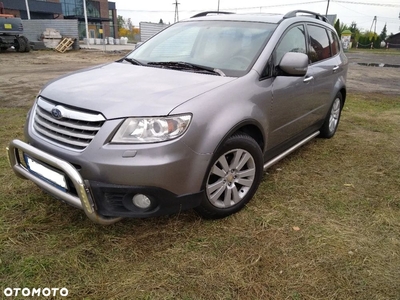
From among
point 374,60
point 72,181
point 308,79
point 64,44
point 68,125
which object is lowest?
point 374,60

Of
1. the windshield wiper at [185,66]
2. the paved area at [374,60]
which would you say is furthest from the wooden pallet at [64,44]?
the windshield wiper at [185,66]

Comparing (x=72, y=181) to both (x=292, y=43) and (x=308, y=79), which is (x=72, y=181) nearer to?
(x=292, y=43)

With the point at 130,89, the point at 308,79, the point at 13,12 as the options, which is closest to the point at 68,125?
the point at 130,89

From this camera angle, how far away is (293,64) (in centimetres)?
267

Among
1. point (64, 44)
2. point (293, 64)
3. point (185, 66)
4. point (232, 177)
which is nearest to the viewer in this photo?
point (232, 177)

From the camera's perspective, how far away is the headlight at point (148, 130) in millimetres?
1979

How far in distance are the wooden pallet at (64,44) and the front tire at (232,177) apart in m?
21.7

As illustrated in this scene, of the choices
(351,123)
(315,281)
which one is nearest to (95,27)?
(351,123)

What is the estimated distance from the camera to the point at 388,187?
323 centimetres

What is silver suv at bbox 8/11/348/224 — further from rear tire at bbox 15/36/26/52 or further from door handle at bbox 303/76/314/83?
rear tire at bbox 15/36/26/52

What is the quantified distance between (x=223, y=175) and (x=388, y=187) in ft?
6.18

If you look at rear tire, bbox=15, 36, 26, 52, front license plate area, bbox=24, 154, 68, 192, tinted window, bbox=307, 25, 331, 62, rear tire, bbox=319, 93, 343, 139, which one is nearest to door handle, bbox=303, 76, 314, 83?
tinted window, bbox=307, 25, 331, 62

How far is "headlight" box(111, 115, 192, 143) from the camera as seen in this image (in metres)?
1.98

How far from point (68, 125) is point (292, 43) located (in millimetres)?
2242
